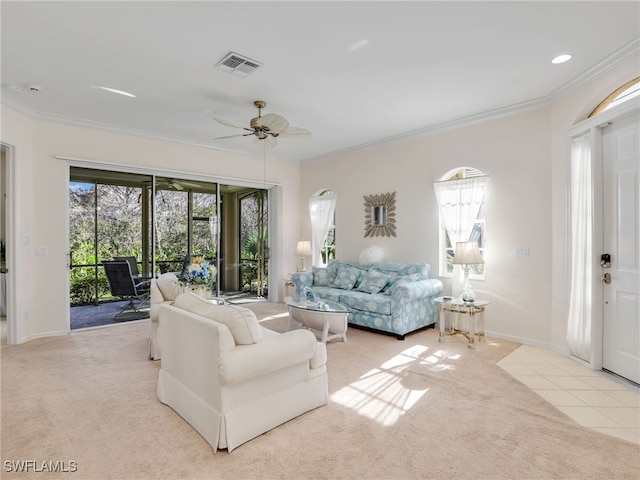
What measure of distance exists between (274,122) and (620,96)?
3376 mm

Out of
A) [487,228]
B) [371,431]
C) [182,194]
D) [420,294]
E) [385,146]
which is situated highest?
[385,146]

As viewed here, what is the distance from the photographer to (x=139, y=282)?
5.22 m

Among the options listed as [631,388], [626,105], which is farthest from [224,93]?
[631,388]

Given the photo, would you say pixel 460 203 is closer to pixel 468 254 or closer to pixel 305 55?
pixel 468 254

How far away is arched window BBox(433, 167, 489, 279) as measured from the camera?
458cm

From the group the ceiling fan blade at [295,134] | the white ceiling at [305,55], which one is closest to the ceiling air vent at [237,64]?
the white ceiling at [305,55]

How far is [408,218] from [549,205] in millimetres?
1881

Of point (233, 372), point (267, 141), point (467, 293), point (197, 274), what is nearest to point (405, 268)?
point (467, 293)

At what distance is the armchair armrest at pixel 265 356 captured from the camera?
1983mm

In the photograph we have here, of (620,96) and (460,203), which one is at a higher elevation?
(620,96)

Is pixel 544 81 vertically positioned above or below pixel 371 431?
above

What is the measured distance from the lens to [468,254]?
13.7 feet

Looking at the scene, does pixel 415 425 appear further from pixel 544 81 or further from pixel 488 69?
pixel 544 81

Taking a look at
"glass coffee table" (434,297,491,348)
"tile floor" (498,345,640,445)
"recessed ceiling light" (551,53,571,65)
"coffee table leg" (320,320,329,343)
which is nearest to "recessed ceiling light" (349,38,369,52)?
"recessed ceiling light" (551,53,571,65)
